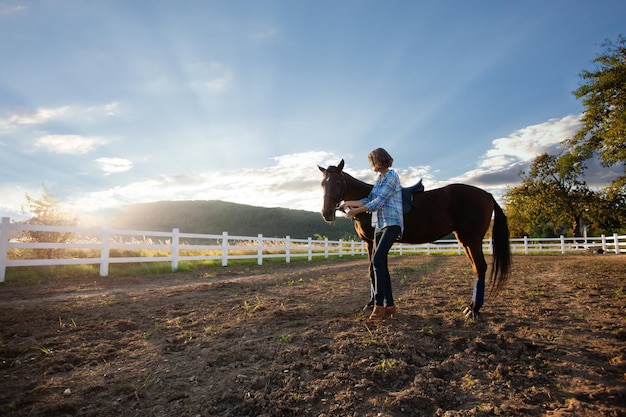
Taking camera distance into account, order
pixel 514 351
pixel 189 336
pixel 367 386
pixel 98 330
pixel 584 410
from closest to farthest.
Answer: pixel 584 410 < pixel 367 386 < pixel 514 351 < pixel 189 336 < pixel 98 330

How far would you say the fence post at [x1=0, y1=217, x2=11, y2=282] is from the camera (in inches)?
314

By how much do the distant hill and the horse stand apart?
262 feet

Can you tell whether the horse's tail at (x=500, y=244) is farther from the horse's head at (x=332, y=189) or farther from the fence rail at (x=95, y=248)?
the fence rail at (x=95, y=248)

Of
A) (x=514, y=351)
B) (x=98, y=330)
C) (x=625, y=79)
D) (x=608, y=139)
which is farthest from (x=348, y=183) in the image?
(x=625, y=79)

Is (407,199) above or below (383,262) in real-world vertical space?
above

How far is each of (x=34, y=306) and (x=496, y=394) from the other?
6395 mm

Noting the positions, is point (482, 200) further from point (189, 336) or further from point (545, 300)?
point (189, 336)

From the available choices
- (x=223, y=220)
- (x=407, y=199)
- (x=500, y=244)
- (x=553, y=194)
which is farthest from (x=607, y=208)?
(x=223, y=220)

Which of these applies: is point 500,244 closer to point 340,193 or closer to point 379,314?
point 379,314

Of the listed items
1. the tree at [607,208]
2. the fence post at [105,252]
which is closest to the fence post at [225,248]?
the fence post at [105,252]

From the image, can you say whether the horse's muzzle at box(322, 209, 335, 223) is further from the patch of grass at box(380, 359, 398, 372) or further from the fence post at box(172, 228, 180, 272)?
the fence post at box(172, 228, 180, 272)

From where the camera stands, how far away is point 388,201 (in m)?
4.02

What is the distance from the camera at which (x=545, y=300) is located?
18.1ft

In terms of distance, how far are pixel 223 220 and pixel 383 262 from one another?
93875 mm
